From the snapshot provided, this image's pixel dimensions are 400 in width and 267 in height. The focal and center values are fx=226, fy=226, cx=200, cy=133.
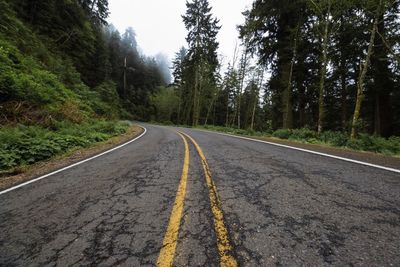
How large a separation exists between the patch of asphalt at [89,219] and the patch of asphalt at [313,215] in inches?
36.0

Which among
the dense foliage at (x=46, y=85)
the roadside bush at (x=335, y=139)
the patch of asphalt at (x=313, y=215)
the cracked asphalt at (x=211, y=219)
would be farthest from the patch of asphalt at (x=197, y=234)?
the roadside bush at (x=335, y=139)

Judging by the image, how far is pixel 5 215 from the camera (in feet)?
10.7

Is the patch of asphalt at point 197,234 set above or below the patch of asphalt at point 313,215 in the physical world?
below

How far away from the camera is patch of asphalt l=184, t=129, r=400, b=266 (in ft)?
6.39

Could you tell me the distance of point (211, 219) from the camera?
2.63m

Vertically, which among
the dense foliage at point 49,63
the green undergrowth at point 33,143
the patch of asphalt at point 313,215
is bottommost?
the green undergrowth at point 33,143

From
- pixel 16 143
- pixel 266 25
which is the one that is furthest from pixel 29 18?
pixel 266 25

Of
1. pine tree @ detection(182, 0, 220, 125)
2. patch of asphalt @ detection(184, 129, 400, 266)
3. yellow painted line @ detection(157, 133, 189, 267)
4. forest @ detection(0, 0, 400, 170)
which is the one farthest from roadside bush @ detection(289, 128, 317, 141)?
pine tree @ detection(182, 0, 220, 125)

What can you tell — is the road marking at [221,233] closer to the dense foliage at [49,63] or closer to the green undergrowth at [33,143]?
the green undergrowth at [33,143]

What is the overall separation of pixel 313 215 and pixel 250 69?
1117 inches

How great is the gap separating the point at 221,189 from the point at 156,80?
71.0 metres

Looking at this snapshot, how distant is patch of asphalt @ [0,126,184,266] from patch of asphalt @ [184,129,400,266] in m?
0.91

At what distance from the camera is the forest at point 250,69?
9977 millimetres

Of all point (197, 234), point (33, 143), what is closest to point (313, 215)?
point (197, 234)
